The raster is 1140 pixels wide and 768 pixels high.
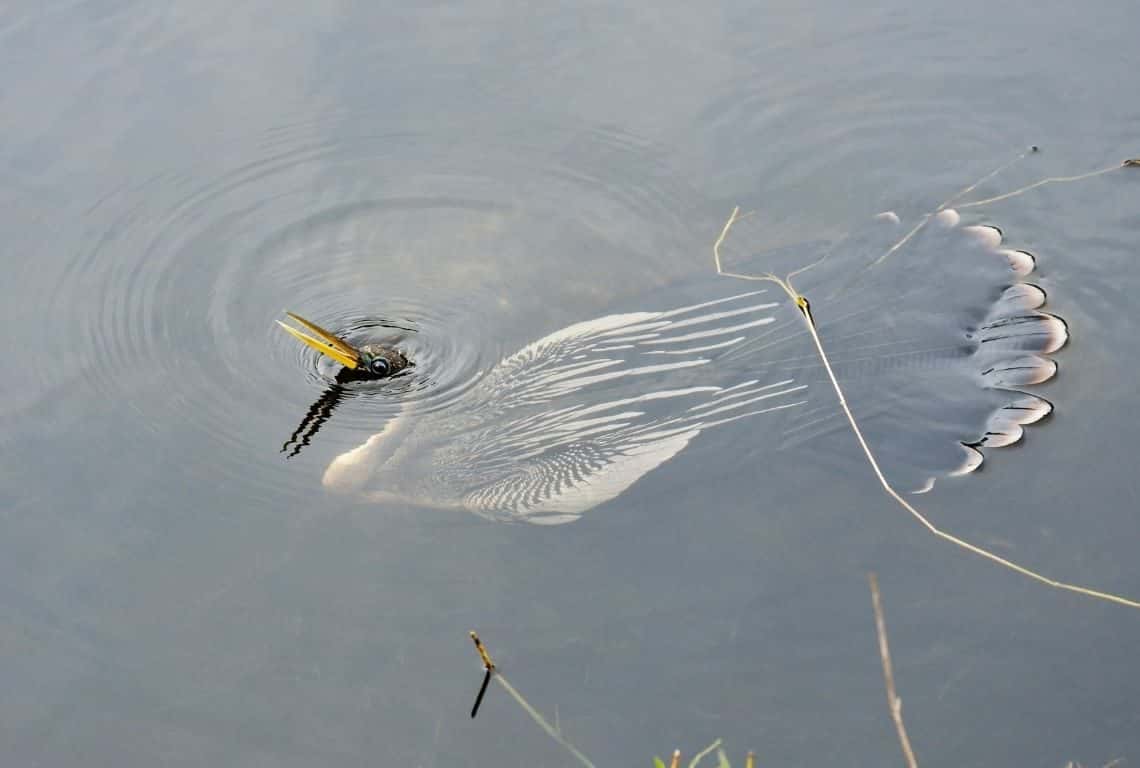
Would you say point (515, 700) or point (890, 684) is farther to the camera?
point (515, 700)

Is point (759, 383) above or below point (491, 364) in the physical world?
below

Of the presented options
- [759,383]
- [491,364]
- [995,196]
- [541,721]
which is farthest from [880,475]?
[995,196]

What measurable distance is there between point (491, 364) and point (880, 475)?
133 cm

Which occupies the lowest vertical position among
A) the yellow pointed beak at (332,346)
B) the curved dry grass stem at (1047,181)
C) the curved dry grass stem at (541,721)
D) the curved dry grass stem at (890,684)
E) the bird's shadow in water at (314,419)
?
the curved dry grass stem at (541,721)

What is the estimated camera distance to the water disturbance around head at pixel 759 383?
142 inches

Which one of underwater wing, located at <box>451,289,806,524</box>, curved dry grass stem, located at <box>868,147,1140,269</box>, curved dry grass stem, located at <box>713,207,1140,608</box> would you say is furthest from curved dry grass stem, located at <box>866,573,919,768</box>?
curved dry grass stem, located at <box>868,147,1140,269</box>

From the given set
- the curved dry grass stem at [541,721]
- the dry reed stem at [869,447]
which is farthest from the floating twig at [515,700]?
the dry reed stem at [869,447]

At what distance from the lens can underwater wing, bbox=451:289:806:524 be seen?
3.64m

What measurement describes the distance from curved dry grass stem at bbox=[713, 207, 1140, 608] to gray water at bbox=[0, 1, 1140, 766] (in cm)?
4

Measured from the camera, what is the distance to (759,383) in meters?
3.86

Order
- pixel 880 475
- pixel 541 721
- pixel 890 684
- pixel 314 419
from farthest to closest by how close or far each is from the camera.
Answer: pixel 314 419 → pixel 880 475 → pixel 541 721 → pixel 890 684

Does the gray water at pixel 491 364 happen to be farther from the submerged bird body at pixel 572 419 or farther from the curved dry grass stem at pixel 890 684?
the curved dry grass stem at pixel 890 684

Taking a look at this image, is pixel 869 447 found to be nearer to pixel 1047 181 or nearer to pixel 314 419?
pixel 1047 181

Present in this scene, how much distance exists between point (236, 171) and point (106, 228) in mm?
546
